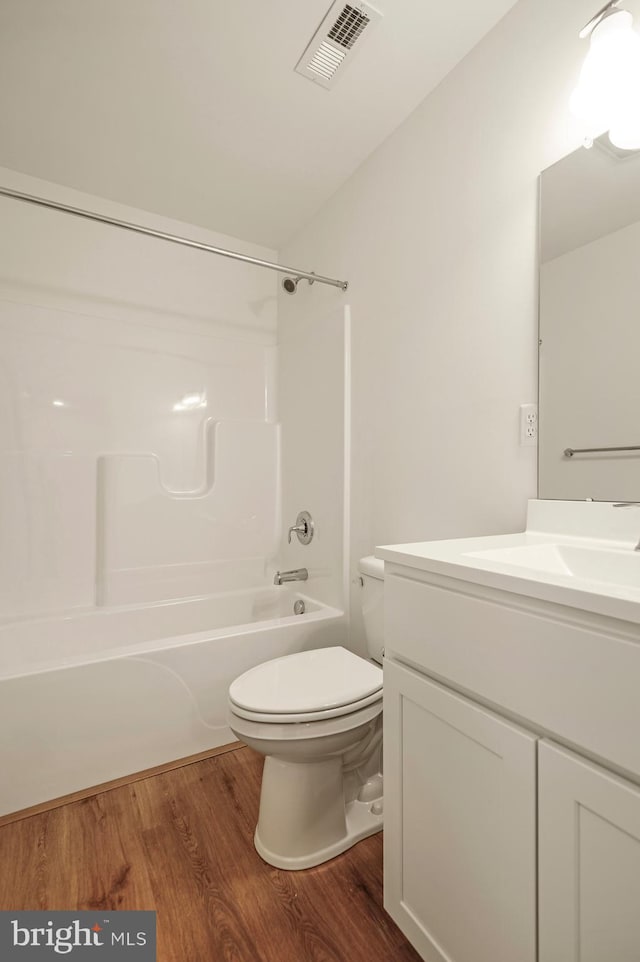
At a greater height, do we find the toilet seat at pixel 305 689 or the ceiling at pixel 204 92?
the ceiling at pixel 204 92

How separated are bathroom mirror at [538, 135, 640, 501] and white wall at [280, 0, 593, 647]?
5cm

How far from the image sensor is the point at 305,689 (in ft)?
4.11

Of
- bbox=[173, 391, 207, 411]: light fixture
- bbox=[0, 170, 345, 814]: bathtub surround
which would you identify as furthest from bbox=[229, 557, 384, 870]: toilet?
bbox=[173, 391, 207, 411]: light fixture

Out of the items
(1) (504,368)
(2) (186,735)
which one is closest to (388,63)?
(1) (504,368)

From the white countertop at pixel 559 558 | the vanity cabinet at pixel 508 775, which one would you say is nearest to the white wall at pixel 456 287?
the white countertop at pixel 559 558

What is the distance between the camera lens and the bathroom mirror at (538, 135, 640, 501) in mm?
1039

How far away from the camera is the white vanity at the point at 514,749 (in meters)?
0.56

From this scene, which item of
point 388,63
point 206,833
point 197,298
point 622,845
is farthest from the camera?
point 197,298

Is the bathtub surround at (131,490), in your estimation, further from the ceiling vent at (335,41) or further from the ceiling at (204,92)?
the ceiling vent at (335,41)

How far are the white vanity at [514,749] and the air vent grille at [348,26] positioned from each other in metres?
1.49

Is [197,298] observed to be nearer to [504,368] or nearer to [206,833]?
[504,368]

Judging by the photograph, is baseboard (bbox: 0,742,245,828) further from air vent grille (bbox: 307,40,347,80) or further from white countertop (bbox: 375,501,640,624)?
air vent grille (bbox: 307,40,347,80)

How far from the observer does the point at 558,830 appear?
0.62 m

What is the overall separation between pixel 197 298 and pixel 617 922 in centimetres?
258
